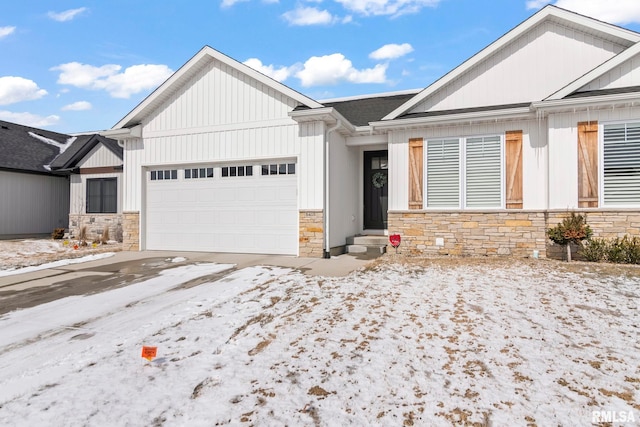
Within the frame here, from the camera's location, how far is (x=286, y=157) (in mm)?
9406

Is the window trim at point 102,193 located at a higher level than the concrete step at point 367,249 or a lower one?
higher

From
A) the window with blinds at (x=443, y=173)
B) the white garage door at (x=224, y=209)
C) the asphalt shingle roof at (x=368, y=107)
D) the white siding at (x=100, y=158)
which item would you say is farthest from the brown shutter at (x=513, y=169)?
the white siding at (x=100, y=158)

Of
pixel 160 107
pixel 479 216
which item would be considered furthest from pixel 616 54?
pixel 160 107

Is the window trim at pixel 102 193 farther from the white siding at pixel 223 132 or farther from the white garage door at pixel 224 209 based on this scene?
the white garage door at pixel 224 209

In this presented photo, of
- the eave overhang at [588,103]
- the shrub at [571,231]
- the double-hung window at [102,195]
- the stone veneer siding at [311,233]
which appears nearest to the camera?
the eave overhang at [588,103]

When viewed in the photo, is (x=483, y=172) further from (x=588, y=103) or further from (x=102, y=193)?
(x=102, y=193)

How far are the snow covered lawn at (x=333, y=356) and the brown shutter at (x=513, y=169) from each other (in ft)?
9.59

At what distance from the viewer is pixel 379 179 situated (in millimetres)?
11297

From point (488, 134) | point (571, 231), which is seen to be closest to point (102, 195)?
point (488, 134)

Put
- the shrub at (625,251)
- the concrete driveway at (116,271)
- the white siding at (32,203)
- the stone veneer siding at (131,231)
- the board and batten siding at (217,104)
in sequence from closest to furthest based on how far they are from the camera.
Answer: the concrete driveway at (116,271) < the shrub at (625,251) < the board and batten siding at (217,104) < the stone veneer siding at (131,231) < the white siding at (32,203)

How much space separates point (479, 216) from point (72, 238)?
1606 cm

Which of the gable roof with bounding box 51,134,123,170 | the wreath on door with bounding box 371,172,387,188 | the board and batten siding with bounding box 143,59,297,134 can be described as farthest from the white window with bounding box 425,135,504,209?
the gable roof with bounding box 51,134,123,170

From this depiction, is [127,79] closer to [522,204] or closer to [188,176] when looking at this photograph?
[188,176]

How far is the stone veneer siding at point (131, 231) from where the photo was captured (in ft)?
35.9
